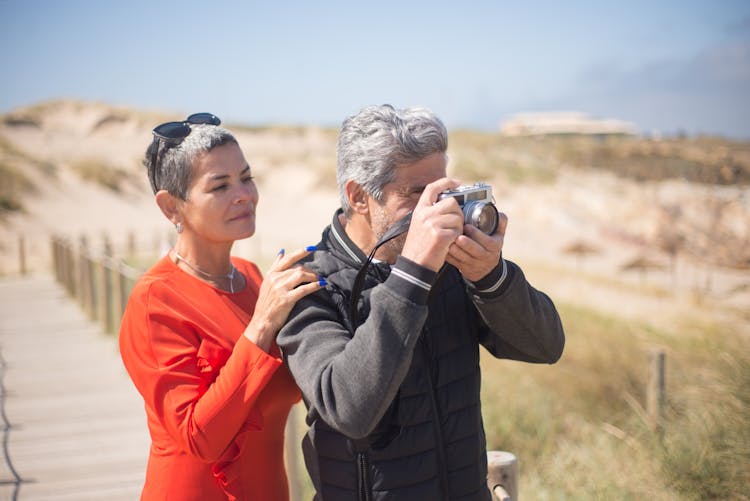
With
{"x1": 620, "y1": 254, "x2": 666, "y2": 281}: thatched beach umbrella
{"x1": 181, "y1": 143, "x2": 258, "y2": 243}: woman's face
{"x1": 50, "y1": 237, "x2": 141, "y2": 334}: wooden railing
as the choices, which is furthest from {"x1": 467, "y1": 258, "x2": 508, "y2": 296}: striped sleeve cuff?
{"x1": 620, "y1": 254, "x2": 666, "y2": 281}: thatched beach umbrella

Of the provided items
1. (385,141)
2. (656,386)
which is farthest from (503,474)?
(656,386)

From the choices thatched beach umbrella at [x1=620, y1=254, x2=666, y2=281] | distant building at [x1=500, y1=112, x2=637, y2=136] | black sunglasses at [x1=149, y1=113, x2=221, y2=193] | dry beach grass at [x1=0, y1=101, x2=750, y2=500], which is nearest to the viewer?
black sunglasses at [x1=149, y1=113, x2=221, y2=193]

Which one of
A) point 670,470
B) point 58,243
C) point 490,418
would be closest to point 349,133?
point 670,470

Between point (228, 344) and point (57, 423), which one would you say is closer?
point (228, 344)

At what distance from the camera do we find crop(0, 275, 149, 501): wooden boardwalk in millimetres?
4086

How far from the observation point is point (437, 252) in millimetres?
1407

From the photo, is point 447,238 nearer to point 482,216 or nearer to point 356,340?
point 482,216

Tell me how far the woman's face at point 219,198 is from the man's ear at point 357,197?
41 centimetres

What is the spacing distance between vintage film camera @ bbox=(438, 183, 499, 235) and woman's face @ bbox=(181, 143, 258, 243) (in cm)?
75

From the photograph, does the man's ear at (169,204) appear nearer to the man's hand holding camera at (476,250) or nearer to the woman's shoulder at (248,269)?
the woman's shoulder at (248,269)

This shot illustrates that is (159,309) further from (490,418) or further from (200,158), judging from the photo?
(490,418)

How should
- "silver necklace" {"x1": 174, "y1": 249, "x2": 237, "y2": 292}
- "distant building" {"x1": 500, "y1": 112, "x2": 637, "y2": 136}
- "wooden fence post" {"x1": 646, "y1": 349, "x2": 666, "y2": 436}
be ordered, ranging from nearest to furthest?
1. "silver necklace" {"x1": 174, "y1": 249, "x2": 237, "y2": 292}
2. "wooden fence post" {"x1": 646, "y1": 349, "x2": 666, "y2": 436}
3. "distant building" {"x1": 500, "y1": 112, "x2": 637, "y2": 136}

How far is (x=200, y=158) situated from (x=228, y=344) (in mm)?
552

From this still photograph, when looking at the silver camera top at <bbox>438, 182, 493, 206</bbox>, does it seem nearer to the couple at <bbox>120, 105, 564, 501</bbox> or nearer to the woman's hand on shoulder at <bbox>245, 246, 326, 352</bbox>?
the couple at <bbox>120, 105, 564, 501</bbox>
